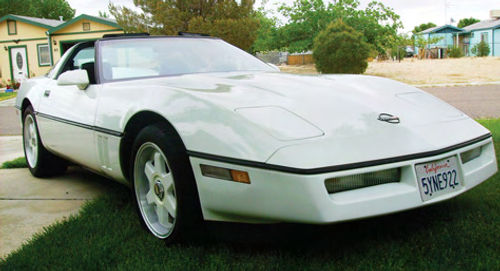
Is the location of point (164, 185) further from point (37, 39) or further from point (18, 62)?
point (18, 62)

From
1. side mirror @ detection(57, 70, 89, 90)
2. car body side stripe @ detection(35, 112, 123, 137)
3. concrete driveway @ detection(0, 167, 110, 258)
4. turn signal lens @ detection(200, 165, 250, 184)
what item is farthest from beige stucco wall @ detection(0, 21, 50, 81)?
turn signal lens @ detection(200, 165, 250, 184)

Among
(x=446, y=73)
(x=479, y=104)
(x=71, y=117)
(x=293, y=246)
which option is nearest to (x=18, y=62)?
(x=446, y=73)

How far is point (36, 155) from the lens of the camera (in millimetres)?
4738

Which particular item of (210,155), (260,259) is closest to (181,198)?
(210,155)

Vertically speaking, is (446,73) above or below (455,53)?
below

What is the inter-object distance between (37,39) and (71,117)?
26.2 metres

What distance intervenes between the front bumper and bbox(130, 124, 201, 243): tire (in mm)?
96

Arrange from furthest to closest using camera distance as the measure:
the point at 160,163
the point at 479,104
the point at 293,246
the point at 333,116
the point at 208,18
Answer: the point at 208,18
the point at 479,104
the point at 160,163
the point at 293,246
the point at 333,116

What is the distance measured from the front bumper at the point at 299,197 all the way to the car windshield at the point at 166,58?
4.65ft

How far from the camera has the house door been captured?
1084 inches

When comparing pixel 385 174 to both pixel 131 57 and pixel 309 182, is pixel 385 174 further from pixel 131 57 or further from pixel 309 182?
pixel 131 57

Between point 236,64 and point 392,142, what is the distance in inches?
77.2

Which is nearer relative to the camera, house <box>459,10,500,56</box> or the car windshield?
the car windshield

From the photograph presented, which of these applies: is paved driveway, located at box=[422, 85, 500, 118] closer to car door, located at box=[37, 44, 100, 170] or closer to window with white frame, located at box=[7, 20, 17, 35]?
car door, located at box=[37, 44, 100, 170]
